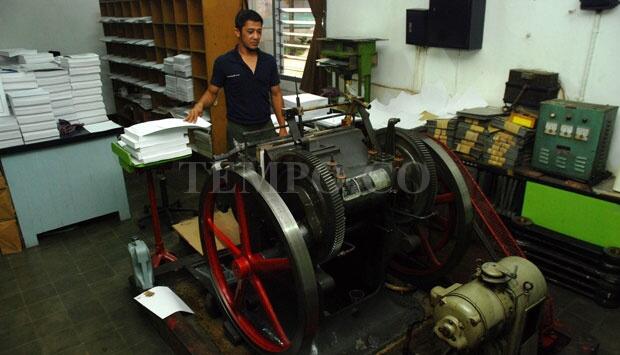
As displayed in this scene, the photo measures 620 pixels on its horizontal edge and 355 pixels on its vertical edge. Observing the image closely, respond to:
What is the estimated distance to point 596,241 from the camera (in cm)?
270

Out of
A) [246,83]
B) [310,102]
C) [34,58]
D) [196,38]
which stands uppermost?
[196,38]

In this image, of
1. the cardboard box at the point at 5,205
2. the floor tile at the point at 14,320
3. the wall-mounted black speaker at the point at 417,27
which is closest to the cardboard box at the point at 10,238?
the cardboard box at the point at 5,205

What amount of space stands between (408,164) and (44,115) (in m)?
2.69

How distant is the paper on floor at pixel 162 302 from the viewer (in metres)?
2.37

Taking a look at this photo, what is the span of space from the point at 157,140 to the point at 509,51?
8.32ft

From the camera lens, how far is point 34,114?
128 inches

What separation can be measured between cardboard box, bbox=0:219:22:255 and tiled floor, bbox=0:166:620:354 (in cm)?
6

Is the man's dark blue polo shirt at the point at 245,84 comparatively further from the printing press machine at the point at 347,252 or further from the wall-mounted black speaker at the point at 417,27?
the wall-mounted black speaker at the point at 417,27

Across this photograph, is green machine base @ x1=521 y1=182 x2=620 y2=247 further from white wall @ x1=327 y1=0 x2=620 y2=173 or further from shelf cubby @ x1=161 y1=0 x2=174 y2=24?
shelf cubby @ x1=161 y1=0 x2=174 y2=24

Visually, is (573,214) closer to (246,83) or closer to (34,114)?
(246,83)

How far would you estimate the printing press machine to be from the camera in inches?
66.7

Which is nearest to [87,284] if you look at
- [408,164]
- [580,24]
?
[408,164]

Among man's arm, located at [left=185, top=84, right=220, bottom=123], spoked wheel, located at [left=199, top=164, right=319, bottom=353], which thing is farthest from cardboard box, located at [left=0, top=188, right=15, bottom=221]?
spoked wheel, located at [left=199, top=164, right=319, bottom=353]

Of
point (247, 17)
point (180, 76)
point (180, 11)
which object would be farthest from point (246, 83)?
point (180, 11)
